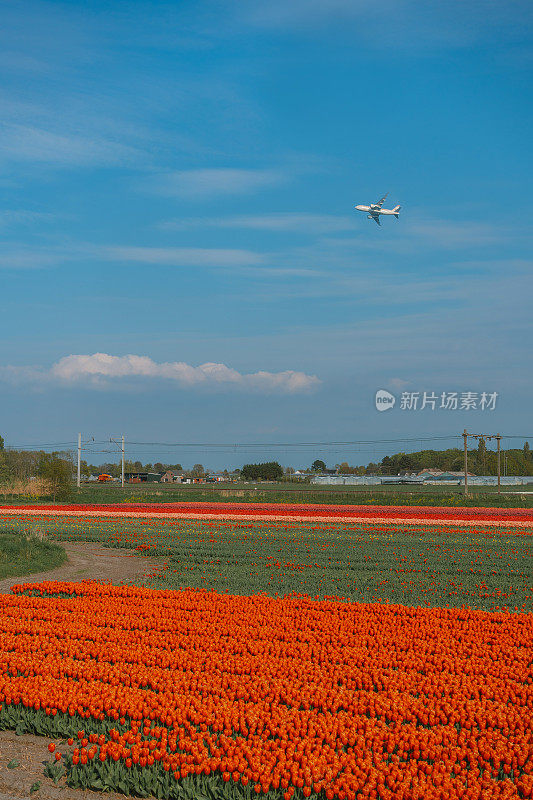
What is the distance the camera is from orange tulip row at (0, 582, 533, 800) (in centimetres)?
655

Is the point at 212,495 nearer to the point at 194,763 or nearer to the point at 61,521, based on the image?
the point at 61,521

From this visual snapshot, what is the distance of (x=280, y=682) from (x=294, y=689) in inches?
13.0

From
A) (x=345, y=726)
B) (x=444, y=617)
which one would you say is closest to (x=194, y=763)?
(x=345, y=726)

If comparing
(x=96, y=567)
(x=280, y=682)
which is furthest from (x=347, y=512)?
(x=280, y=682)

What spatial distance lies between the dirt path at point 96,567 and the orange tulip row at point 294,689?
3832mm

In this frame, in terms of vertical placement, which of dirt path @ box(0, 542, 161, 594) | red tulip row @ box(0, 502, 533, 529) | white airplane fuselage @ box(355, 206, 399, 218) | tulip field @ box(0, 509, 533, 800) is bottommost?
red tulip row @ box(0, 502, 533, 529)

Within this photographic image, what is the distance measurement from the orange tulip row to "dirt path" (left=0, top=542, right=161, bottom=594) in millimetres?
3832

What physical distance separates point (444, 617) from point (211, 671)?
18.2 ft

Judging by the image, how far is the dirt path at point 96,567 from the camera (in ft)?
58.9

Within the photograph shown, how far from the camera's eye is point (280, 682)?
895cm

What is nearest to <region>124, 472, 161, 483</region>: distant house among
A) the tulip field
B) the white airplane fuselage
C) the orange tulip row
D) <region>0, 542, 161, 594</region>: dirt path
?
the white airplane fuselage

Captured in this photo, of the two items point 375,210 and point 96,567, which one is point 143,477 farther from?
point 96,567

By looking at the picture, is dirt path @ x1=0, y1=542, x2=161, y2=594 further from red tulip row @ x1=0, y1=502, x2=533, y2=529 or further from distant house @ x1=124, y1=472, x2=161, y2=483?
distant house @ x1=124, y1=472, x2=161, y2=483

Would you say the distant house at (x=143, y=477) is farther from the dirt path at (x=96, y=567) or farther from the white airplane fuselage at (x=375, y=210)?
the dirt path at (x=96, y=567)
